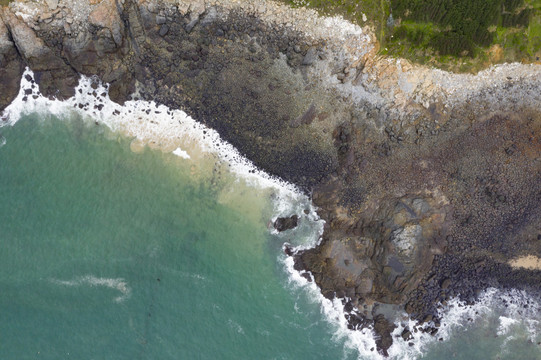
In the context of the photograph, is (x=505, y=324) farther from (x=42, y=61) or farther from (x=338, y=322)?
(x=42, y=61)

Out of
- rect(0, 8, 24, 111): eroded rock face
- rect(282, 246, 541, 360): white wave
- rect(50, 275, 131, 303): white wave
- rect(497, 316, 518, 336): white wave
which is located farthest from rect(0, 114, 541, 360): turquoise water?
rect(0, 8, 24, 111): eroded rock face

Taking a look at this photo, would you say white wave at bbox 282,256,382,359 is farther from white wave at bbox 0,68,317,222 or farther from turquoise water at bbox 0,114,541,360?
white wave at bbox 0,68,317,222

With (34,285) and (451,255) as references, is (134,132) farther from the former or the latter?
(451,255)

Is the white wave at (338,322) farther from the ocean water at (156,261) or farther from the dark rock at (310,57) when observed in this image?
the dark rock at (310,57)

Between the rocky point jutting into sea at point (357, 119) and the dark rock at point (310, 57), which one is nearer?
the rocky point jutting into sea at point (357, 119)

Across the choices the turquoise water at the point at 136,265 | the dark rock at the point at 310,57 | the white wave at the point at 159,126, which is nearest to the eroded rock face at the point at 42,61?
the white wave at the point at 159,126

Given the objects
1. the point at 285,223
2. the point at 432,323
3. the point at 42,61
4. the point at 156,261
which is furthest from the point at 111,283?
the point at 432,323

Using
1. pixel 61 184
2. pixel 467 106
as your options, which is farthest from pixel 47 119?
pixel 467 106
